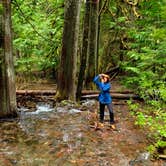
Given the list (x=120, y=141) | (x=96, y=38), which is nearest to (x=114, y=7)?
(x=96, y=38)

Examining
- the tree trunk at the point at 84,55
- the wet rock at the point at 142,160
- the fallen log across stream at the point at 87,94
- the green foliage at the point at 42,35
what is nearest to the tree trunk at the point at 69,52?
the tree trunk at the point at 84,55

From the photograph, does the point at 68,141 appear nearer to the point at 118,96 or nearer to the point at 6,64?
the point at 6,64

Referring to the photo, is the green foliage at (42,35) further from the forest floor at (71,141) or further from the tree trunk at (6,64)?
the forest floor at (71,141)

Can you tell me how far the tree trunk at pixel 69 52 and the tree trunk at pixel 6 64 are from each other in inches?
126

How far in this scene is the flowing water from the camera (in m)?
7.02

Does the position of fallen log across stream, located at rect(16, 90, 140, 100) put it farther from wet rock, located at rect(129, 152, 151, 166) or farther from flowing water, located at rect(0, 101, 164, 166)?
wet rock, located at rect(129, 152, 151, 166)

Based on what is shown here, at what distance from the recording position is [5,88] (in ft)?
33.6

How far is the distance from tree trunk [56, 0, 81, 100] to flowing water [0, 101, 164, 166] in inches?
73.8

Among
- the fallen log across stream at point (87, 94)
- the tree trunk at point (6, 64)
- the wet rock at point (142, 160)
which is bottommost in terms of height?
the wet rock at point (142, 160)

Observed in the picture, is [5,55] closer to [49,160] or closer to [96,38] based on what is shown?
[49,160]

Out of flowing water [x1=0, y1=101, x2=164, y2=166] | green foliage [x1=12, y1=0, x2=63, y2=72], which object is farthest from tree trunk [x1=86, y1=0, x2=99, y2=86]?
flowing water [x1=0, y1=101, x2=164, y2=166]

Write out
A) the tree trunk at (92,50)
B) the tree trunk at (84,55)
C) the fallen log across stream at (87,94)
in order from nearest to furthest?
the tree trunk at (84,55) → the fallen log across stream at (87,94) → the tree trunk at (92,50)

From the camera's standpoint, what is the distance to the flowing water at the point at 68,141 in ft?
23.0

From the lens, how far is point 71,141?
329 inches
